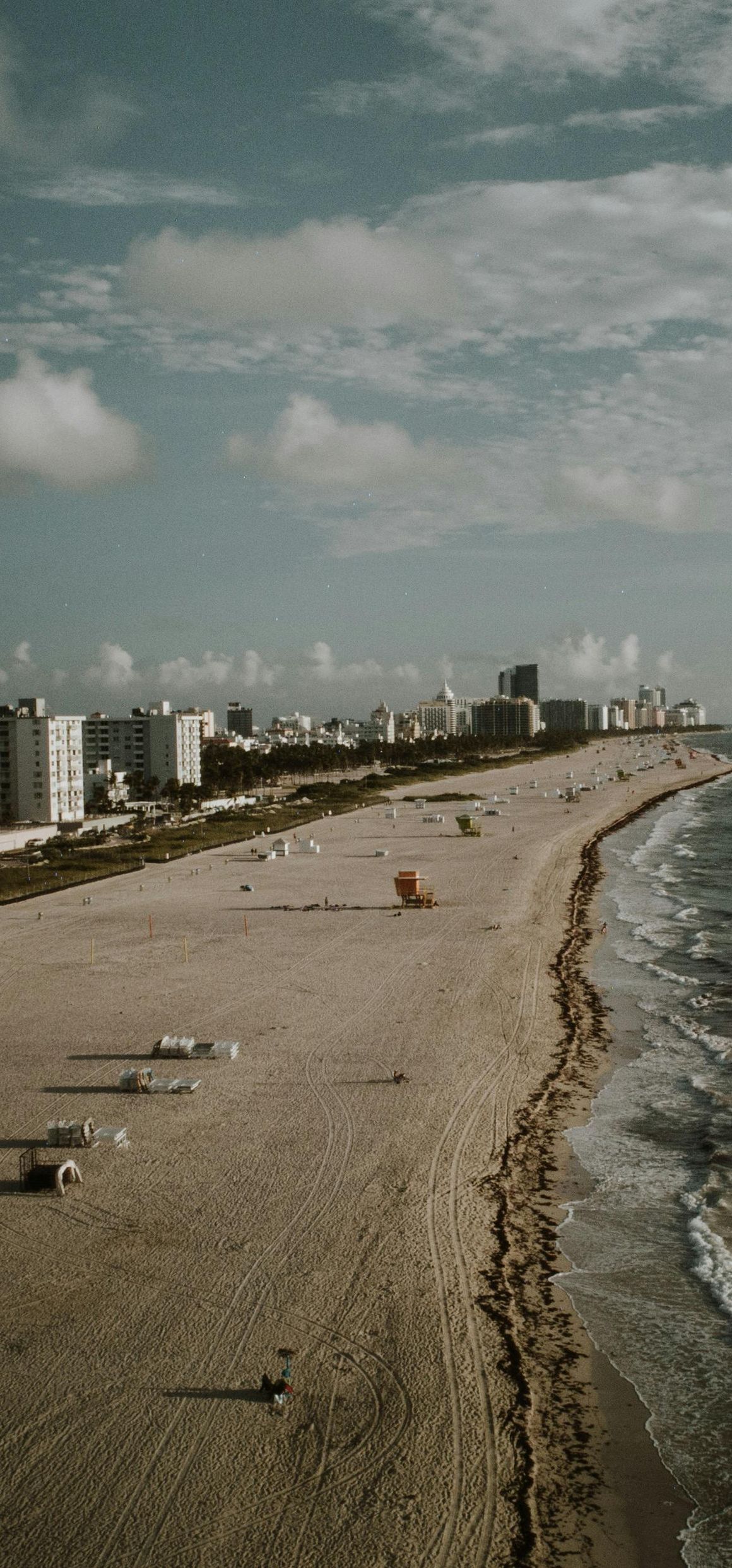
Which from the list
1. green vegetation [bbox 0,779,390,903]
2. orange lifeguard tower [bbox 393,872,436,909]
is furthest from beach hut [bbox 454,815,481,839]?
orange lifeguard tower [bbox 393,872,436,909]

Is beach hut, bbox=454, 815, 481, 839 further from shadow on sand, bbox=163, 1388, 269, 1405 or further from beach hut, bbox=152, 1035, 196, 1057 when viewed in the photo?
shadow on sand, bbox=163, 1388, 269, 1405

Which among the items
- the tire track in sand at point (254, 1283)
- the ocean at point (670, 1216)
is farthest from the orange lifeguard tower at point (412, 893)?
the tire track in sand at point (254, 1283)

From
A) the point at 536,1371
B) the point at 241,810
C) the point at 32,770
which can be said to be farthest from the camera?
the point at 241,810

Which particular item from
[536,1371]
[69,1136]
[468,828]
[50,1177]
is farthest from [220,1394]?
[468,828]

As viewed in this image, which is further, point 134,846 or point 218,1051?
point 134,846

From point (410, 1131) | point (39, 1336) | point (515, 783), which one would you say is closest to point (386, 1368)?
point (39, 1336)

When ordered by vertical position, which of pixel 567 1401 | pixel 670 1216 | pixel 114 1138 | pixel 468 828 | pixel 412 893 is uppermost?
pixel 468 828

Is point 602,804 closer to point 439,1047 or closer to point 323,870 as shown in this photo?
point 323,870

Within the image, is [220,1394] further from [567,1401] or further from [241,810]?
[241,810]
